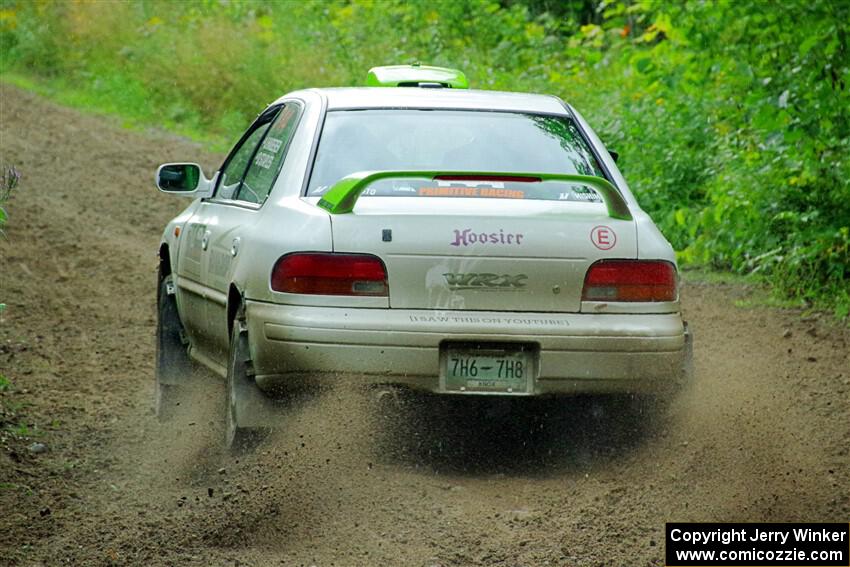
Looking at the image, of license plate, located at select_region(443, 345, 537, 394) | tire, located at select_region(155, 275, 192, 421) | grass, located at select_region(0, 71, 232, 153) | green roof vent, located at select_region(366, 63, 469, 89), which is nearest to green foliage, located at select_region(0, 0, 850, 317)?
grass, located at select_region(0, 71, 232, 153)

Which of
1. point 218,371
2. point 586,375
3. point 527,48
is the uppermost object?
point 586,375

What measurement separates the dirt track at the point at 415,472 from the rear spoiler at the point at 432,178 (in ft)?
2.39

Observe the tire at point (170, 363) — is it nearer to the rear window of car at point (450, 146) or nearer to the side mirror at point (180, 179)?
the side mirror at point (180, 179)

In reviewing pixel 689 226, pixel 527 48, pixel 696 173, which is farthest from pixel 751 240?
Answer: pixel 527 48

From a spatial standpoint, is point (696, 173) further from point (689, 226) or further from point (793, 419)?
point (793, 419)

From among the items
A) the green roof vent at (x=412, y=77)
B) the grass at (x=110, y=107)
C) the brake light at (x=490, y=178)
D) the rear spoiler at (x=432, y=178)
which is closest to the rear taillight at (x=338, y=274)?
the rear spoiler at (x=432, y=178)

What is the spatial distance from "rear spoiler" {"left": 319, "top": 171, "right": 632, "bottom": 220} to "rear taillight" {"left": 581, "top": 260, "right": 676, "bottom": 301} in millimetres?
211

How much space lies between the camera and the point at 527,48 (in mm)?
20547

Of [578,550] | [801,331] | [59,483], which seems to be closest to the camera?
[578,550]

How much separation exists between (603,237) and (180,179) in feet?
8.97

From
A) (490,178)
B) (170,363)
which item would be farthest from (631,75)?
(490,178)

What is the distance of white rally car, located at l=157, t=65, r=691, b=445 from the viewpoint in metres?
5.36

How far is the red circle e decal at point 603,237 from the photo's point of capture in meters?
5.52

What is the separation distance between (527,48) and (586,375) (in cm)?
1557
